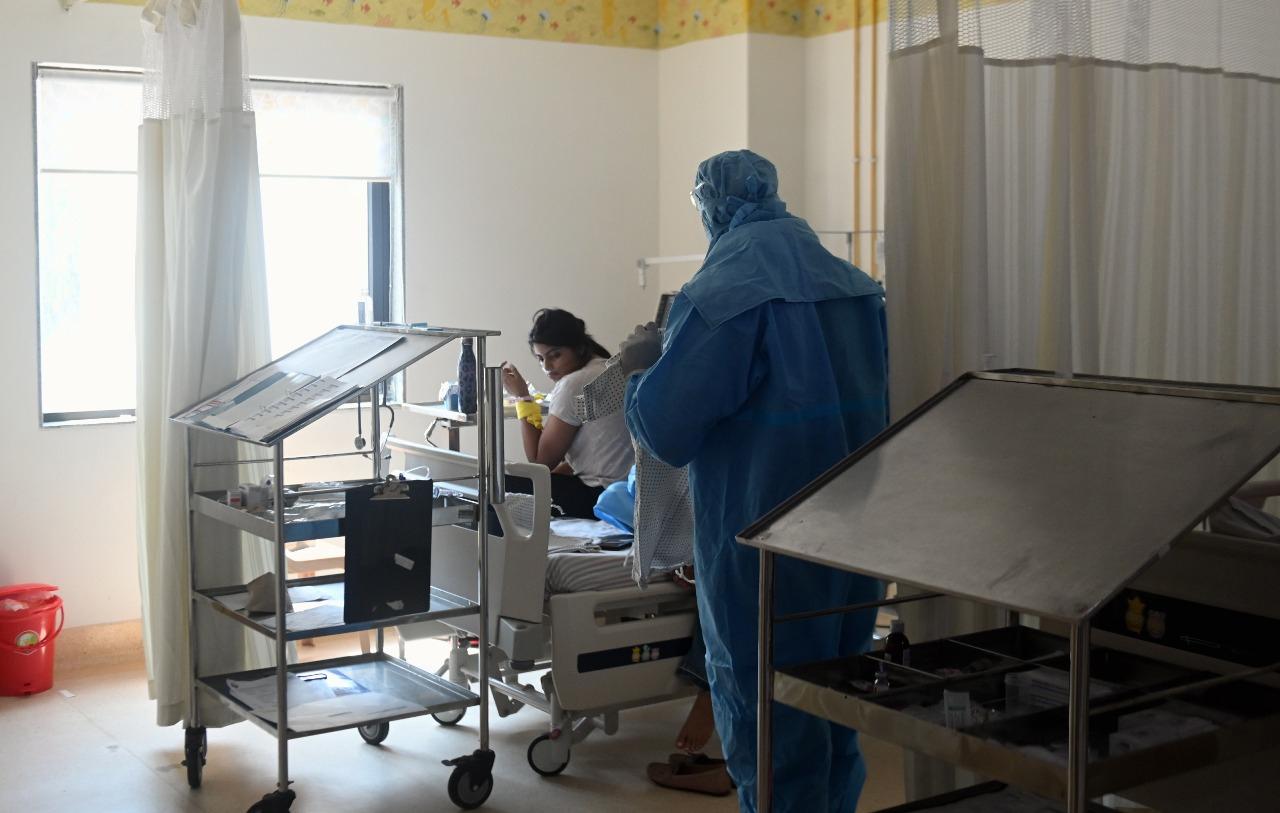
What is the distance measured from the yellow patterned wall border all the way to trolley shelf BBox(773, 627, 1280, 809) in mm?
3850

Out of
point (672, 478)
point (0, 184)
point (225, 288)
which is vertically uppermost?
point (0, 184)

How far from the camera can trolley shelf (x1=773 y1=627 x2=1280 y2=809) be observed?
1.59 meters

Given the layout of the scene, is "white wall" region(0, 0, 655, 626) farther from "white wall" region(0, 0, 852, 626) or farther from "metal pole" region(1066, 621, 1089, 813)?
"metal pole" region(1066, 621, 1089, 813)

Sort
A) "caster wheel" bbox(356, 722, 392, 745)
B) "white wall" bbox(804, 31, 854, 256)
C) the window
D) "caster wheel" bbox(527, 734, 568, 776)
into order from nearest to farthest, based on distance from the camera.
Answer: "caster wheel" bbox(527, 734, 568, 776)
"caster wheel" bbox(356, 722, 392, 745)
the window
"white wall" bbox(804, 31, 854, 256)

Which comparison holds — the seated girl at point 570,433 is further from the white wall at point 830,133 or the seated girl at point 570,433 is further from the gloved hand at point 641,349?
the white wall at point 830,133

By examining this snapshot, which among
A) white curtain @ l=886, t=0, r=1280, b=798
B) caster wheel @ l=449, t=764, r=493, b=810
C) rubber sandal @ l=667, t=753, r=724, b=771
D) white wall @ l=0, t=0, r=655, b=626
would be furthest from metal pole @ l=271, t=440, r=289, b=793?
white wall @ l=0, t=0, r=655, b=626

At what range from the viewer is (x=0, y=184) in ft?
15.6

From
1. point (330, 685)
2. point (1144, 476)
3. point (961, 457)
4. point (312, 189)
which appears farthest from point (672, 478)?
point (312, 189)

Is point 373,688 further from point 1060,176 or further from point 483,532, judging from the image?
point 1060,176

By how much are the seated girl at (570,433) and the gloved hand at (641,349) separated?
1268 millimetres

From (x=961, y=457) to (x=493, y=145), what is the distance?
13.7ft

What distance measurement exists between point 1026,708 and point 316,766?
2.54 metres

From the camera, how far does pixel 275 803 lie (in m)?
3.30

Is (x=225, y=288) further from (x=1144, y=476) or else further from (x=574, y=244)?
(x=1144, y=476)
